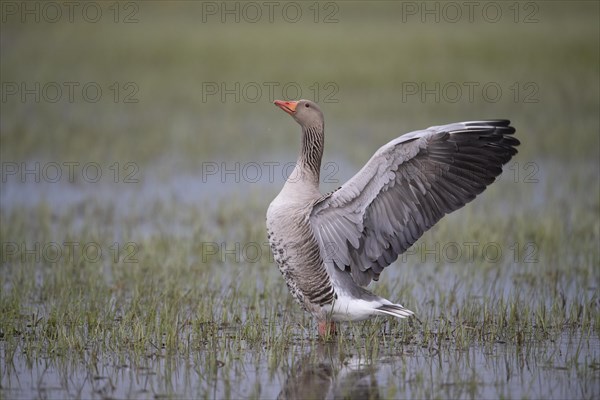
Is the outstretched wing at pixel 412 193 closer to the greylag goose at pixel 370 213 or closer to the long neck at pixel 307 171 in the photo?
the greylag goose at pixel 370 213

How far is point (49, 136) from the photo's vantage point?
17047 millimetres

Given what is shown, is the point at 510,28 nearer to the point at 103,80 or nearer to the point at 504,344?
the point at 103,80

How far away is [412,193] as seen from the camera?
717 centimetres

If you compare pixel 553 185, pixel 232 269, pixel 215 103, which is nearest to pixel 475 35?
pixel 215 103

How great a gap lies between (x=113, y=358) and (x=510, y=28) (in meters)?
24.0

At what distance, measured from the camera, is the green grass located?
6.50m

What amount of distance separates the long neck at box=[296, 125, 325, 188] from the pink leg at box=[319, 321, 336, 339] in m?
1.18

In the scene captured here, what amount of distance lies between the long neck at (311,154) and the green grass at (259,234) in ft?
4.37

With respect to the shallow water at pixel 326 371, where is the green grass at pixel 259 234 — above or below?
above

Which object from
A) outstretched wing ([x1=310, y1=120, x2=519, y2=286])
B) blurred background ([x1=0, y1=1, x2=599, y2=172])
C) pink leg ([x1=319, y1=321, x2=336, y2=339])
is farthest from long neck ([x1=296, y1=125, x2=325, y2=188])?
blurred background ([x1=0, y1=1, x2=599, y2=172])

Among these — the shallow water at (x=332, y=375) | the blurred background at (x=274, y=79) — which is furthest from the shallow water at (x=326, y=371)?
the blurred background at (x=274, y=79)

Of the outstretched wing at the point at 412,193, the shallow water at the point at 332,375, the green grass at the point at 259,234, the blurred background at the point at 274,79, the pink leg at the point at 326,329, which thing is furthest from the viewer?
the blurred background at the point at 274,79

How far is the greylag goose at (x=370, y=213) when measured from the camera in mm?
7090

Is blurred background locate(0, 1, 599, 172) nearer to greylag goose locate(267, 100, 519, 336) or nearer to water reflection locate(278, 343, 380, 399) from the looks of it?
greylag goose locate(267, 100, 519, 336)
